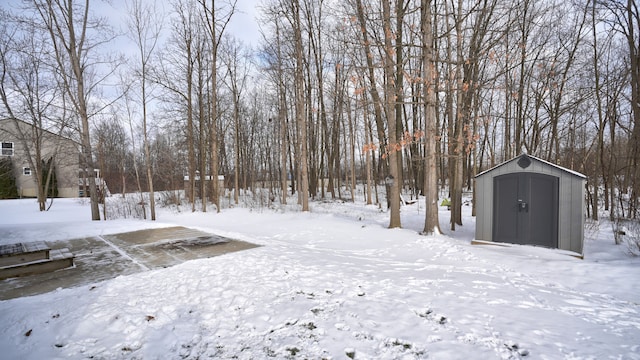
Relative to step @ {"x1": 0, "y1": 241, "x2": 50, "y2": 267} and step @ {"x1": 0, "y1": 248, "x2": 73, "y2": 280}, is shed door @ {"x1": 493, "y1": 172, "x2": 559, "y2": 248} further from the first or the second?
step @ {"x1": 0, "y1": 241, "x2": 50, "y2": 267}

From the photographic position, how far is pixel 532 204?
672 cm

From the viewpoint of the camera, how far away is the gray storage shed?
6.24 meters

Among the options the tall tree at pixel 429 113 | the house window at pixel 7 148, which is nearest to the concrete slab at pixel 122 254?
the tall tree at pixel 429 113

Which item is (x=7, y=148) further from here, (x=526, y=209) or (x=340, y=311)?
(x=526, y=209)

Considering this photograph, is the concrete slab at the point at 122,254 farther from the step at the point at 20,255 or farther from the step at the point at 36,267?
the step at the point at 20,255

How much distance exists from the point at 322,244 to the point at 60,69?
40.8 feet

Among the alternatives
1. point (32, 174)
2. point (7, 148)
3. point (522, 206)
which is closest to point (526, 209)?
point (522, 206)

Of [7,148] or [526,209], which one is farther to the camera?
[7,148]

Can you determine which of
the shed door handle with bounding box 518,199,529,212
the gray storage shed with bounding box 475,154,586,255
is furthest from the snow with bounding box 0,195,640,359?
the shed door handle with bounding box 518,199,529,212

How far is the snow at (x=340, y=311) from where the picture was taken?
8.79ft

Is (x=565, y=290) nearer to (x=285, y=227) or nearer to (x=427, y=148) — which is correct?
(x=427, y=148)

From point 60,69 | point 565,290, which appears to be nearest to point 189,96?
point 60,69

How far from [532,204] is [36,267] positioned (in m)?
9.90

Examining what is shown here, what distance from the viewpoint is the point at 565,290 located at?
13.8 feet
